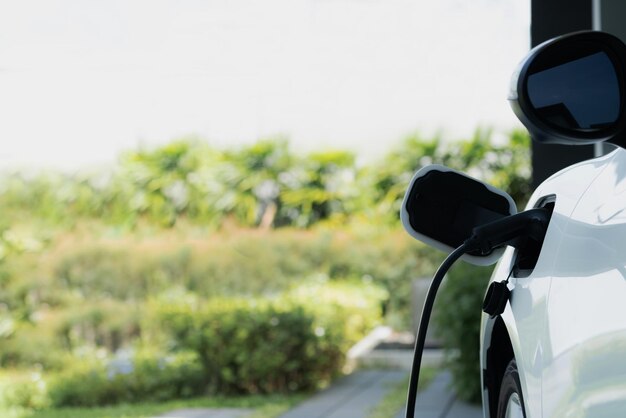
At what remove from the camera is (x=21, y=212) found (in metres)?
12.7

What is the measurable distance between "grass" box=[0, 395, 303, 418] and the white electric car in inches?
182

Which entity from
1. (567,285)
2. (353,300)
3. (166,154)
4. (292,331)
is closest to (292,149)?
(166,154)

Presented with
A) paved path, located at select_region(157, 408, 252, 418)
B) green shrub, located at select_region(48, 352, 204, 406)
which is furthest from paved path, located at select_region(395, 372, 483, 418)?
green shrub, located at select_region(48, 352, 204, 406)

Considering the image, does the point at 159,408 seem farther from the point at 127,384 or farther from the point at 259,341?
the point at 259,341

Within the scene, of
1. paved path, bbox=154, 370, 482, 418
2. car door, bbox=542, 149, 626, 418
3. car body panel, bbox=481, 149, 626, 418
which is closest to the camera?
car door, bbox=542, 149, 626, 418

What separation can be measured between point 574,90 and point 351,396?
544cm

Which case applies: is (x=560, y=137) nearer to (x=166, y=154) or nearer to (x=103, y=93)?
(x=166, y=154)

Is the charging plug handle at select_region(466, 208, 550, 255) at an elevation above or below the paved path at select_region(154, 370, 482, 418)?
above

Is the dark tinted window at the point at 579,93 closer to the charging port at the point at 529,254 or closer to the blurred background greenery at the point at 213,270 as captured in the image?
the charging port at the point at 529,254

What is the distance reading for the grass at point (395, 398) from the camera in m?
5.59

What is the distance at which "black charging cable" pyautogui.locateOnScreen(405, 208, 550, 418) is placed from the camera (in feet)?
3.68

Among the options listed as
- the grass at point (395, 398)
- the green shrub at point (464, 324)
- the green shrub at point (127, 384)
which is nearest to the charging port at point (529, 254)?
the green shrub at point (464, 324)

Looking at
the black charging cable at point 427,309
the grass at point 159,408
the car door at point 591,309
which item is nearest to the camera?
the car door at point 591,309

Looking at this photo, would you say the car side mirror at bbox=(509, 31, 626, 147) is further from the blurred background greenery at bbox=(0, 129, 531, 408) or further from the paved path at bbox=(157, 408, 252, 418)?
the paved path at bbox=(157, 408, 252, 418)
